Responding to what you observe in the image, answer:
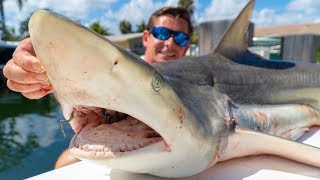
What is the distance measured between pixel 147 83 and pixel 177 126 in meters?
0.18

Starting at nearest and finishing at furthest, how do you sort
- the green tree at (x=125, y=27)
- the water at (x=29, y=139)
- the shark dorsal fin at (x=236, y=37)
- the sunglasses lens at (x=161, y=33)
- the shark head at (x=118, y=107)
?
1. the shark head at (x=118, y=107)
2. the shark dorsal fin at (x=236, y=37)
3. the sunglasses lens at (x=161, y=33)
4. the water at (x=29, y=139)
5. the green tree at (x=125, y=27)

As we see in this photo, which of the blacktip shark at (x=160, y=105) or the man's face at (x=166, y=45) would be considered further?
the man's face at (x=166, y=45)

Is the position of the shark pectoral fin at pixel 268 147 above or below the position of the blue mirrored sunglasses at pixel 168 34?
below

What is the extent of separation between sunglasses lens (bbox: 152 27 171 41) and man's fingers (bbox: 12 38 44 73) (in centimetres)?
180

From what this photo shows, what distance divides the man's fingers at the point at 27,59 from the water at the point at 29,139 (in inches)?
129

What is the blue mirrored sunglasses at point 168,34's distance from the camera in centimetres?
292

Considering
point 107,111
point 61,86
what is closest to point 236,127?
point 107,111

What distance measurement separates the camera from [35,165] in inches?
177

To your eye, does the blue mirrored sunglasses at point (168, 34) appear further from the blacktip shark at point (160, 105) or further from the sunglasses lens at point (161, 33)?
the blacktip shark at point (160, 105)

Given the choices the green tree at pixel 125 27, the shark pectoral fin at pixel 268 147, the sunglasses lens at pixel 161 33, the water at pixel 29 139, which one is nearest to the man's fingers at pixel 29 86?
the shark pectoral fin at pixel 268 147

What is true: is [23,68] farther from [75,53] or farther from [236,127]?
[236,127]

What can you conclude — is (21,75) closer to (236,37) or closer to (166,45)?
(236,37)

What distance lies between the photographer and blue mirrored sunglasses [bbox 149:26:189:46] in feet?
9.58

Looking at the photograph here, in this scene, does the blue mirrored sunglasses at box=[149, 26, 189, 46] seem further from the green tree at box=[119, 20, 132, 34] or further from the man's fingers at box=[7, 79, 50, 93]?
the green tree at box=[119, 20, 132, 34]
